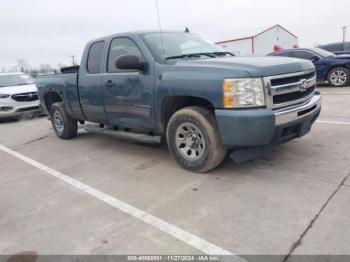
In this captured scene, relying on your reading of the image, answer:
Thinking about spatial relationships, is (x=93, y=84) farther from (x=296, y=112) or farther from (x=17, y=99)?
(x=17, y=99)

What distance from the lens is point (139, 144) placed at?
19.9ft

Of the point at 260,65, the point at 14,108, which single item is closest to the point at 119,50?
the point at 260,65

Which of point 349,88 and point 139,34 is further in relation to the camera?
point 349,88

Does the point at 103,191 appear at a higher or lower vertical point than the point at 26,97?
lower

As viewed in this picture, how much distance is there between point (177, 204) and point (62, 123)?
4.38m

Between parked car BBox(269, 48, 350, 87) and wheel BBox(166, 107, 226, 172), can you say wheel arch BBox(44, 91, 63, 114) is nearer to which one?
wheel BBox(166, 107, 226, 172)

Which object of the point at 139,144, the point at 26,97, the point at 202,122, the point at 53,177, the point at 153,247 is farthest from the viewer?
the point at 26,97

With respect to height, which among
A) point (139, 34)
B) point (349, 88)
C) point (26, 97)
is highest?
point (139, 34)

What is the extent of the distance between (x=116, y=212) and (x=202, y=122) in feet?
4.70

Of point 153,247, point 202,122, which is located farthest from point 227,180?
point 153,247

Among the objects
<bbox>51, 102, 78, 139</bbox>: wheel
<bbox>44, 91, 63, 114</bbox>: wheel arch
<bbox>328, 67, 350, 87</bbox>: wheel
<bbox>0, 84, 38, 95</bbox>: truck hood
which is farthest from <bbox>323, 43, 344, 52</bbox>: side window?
<bbox>51, 102, 78, 139</bbox>: wheel

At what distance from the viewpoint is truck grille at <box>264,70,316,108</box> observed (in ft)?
11.9

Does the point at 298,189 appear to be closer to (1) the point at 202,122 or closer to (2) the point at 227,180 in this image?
(2) the point at 227,180

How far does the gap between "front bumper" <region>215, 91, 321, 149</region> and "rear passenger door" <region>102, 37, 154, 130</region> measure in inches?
50.1
